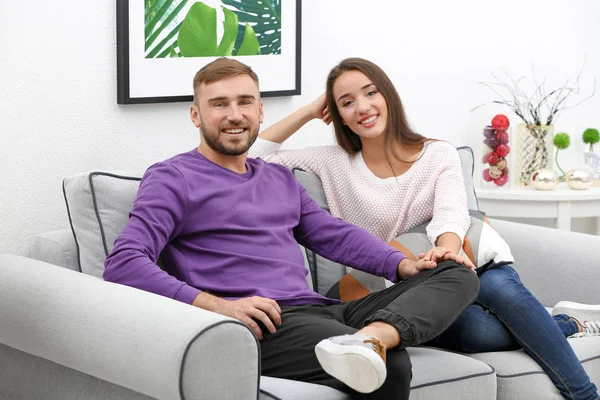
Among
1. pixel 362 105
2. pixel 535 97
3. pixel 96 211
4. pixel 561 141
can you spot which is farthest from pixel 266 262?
pixel 535 97

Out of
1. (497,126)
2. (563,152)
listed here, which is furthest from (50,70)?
(563,152)

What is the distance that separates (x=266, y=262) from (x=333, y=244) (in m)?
0.27

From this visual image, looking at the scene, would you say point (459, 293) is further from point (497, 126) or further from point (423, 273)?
point (497, 126)

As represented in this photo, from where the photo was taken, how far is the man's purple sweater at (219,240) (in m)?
2.01

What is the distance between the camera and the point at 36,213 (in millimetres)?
2504

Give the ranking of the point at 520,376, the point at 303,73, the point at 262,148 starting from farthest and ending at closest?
the point at 303,73, the point at 262,148, the point at 520,376

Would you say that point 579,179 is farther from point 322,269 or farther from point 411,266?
point 411,266

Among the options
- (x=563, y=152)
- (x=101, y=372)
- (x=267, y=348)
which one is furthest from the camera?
Answer: (x=563, y=152)

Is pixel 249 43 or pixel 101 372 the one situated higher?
pixel 249 43

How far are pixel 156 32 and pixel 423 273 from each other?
42.1 inches

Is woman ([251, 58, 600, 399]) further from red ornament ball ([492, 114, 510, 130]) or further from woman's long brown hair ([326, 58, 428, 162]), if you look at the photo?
red ornament ball ([492, 114, 510, 130])

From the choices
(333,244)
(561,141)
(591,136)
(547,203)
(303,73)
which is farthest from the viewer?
(591,136)

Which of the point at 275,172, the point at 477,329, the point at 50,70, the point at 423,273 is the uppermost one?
the point at 50,70

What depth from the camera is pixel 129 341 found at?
173cm
